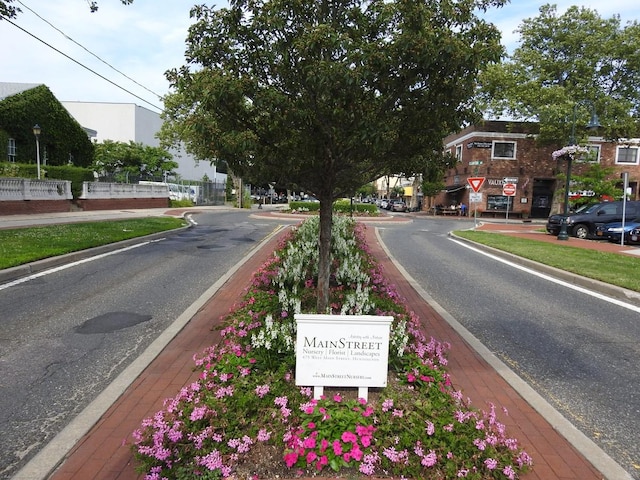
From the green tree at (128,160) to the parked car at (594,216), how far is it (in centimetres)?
3861

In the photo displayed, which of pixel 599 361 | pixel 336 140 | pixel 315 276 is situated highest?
pixel 336 140

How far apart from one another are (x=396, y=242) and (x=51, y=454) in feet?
49.6

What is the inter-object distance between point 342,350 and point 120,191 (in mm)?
30656

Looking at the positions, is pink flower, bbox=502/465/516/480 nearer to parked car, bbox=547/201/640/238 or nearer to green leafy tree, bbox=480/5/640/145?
parked car, bbox=547/201/640/238

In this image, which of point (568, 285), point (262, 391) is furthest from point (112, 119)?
point (262, 391)

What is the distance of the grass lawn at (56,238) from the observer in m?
9.57

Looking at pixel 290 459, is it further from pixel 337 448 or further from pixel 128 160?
pixel 128 160

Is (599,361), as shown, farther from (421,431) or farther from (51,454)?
(51,454)

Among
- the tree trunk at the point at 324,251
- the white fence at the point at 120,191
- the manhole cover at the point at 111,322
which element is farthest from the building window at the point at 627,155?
the manhole cover at the point at 111,322

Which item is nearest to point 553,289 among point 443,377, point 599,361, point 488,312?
point 488,312

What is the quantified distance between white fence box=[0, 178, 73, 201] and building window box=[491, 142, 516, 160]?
121 ft

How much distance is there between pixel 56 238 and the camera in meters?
12.4

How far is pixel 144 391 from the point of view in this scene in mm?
3811

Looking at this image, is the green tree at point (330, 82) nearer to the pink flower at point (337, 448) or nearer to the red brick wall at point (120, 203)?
the pink flower at point (337, 448)
